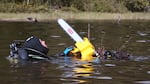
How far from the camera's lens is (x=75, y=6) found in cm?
7738

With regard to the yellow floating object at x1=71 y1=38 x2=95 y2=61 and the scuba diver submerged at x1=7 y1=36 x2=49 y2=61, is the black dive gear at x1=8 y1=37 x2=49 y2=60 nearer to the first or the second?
the scuba diver submerged at x1=7 y1=36 x2=49 y2=61

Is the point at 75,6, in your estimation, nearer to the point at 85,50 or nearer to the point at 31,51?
the point at 85,50

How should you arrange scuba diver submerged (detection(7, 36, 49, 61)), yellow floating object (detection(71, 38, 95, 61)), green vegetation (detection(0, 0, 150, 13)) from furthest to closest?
green vegetation (detection(0, 0, 150, 13)), yellow floating object (detection(71, 38, 95, 61)), scuba diver submerged (detection(7, 36, 49, 61))

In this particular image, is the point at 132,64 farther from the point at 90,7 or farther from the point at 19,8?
the point at 90,7

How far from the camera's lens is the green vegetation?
6769cm

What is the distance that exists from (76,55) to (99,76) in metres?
4.33

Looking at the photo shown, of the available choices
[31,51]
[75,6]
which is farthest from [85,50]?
[75,6]

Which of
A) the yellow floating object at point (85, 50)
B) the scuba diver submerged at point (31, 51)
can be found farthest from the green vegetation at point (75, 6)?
the scuba diver submerged at point (31, 51)

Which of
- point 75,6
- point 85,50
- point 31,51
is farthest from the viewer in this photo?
point 75,6

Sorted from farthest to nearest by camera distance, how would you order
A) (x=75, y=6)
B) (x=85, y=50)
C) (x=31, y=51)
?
(x=75, y=6) < (x=85, y=50) < (x=31, y=51)

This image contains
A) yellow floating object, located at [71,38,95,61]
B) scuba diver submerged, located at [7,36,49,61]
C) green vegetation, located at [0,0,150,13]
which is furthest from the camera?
green vegetation, located at [0,0,150,13]

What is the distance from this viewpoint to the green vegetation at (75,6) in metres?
67.7

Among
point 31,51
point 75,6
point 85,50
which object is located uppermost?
point 31,51

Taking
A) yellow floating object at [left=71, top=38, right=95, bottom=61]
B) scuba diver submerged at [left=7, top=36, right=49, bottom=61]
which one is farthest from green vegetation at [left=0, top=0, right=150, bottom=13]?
scuba diver submerged at [left=7, top=36, right=49, bottom=61]
